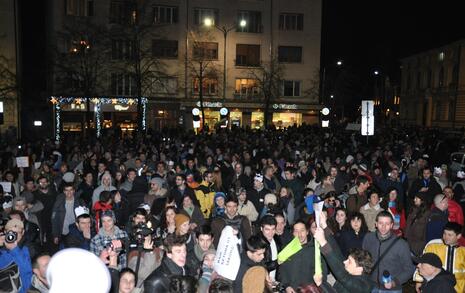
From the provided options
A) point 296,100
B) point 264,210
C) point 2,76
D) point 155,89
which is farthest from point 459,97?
point 264,210

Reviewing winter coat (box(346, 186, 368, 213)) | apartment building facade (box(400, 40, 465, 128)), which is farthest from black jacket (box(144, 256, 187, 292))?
apartment building facade (box(400, 40, 465, 128))

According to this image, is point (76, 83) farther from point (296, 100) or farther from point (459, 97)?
point (459, 97)

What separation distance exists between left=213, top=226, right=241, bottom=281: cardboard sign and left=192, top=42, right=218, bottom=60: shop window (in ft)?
124

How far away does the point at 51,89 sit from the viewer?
37875 millimetres

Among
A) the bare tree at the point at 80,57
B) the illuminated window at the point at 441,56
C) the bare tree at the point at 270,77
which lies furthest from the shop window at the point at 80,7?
the illuminated window at the point at 441,56

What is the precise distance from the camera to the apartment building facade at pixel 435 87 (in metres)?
52.4

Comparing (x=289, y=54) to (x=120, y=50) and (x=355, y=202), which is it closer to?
(x=120, y=50)

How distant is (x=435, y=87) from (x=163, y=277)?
61398mm

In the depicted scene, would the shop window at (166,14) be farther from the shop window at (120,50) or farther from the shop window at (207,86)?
the shop window at (207,86)

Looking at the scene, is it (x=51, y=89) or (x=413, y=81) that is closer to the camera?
(x=51, y=89)

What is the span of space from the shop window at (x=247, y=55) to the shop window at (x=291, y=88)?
3.57 meters

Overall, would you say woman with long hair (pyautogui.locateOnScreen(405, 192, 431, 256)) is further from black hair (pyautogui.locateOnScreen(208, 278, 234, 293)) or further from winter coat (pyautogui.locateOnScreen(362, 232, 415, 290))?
black hair (pyautogui.locateOnScreen(208, 278, 234, 293))

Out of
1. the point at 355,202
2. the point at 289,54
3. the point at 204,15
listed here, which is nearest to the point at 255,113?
the point at 289,54

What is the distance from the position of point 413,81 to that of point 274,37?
103ft
